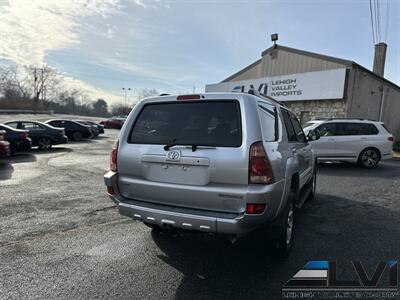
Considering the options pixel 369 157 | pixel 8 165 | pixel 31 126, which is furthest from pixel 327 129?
pixel 31 126

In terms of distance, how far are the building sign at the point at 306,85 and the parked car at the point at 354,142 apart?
674cm

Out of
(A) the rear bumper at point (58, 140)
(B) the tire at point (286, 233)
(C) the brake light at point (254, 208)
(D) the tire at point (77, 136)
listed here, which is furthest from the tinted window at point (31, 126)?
(C) the brake light at point (254, 208)

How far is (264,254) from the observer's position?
3.66 metres

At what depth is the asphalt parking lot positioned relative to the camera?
290 cm

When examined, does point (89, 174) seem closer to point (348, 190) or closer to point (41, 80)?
point (348, 190)

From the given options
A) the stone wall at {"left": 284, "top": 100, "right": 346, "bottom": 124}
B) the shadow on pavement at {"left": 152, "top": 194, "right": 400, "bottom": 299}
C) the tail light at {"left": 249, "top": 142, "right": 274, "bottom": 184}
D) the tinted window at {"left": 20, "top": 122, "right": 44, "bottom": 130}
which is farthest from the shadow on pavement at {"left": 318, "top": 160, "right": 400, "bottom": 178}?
the tinted window at {"left": 20, "top": 122, "right": 44, "bottom": 130}

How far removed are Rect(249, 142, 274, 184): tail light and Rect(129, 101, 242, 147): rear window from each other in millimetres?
177

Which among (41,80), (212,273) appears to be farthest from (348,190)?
(41,80)

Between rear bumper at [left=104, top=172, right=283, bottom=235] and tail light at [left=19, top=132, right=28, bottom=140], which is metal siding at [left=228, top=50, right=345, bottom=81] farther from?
rear bumper at [left=104, top=172, right=283, bottom=235]

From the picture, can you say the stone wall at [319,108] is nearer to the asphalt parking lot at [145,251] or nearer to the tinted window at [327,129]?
the tinted window at [327,129]

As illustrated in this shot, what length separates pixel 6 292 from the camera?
2750 mm

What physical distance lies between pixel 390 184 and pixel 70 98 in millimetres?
103359

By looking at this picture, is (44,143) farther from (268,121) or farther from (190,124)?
(268,121)

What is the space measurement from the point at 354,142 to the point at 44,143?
47.4 ft
